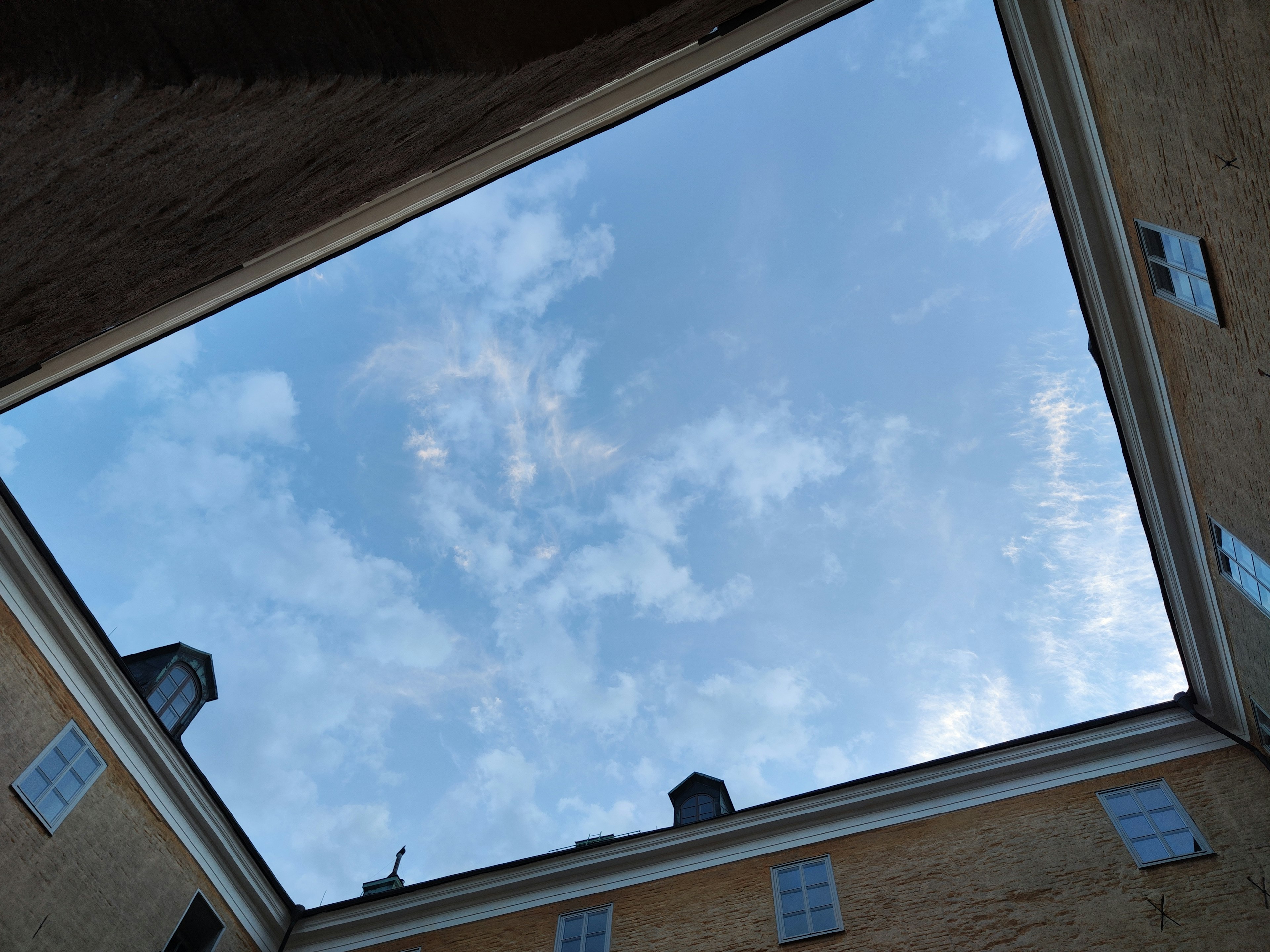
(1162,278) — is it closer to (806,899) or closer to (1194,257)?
(1194,257)

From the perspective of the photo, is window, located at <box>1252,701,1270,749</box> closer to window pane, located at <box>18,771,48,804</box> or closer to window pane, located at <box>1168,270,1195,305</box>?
window pane, located at <box>1168,270,1195,305</box>

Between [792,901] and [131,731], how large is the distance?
11629mm

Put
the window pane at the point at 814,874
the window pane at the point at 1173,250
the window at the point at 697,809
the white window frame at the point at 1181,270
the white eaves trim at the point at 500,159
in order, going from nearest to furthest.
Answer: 1. the white eaves trim at the point at 500,159
2. the white window frame at the point at 1181,270
3. the window pane at the point at 1173,250
4. the window pane at the point at 814,874
5. the window at the point at 697,809

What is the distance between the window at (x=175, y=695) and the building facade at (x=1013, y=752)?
22cm

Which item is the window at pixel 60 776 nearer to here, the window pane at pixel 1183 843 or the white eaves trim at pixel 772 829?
the white eaves trim at pixel 772 829

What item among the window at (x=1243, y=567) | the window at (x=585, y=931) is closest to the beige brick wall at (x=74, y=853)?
the window at (x=585, y=931)

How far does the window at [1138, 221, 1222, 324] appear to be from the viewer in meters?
8.58

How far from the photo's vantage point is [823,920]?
12.0 meters

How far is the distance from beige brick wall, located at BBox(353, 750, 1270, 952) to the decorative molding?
5.62 feet

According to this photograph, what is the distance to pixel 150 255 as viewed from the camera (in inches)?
129

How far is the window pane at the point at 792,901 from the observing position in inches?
487

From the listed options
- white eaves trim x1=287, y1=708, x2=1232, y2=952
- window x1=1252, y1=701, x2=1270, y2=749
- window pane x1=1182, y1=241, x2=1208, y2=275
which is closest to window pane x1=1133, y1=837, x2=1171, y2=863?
white eaves trim x1=287, y1=708, x2=1232, y2=952

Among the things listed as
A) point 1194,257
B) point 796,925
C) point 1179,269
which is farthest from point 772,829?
point 1194,257

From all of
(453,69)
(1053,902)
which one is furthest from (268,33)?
(1053,902)
